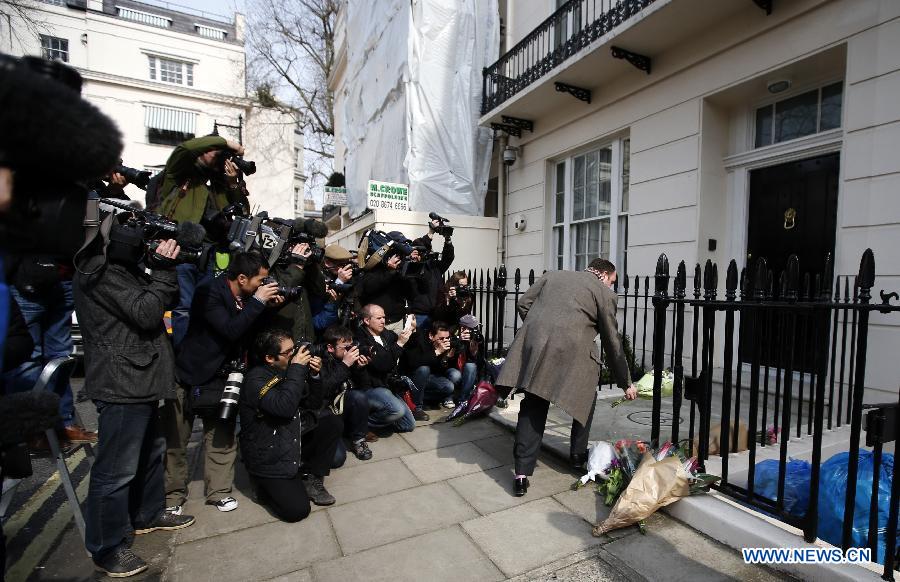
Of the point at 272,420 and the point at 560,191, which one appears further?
the point at 560,191

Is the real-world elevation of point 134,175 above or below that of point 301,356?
above

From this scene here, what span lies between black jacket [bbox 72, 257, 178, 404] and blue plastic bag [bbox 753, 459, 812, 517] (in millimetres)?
3638

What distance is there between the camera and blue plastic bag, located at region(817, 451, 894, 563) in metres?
2.38

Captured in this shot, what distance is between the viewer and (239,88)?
2397cm

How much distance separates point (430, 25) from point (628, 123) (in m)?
5.12

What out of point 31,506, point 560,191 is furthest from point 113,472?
point 560,191

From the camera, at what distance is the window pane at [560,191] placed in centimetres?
874

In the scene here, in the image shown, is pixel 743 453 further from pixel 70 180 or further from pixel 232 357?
pixel 70 180

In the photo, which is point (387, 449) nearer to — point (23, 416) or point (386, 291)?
point (386, 291)

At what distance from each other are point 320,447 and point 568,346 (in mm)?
1946

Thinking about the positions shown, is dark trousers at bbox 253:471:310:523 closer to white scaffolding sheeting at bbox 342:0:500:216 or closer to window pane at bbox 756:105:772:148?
window pane at bbox 756:105:772:148

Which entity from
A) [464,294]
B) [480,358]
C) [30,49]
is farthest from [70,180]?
[30,49]

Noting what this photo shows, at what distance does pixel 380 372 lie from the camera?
4.39 m

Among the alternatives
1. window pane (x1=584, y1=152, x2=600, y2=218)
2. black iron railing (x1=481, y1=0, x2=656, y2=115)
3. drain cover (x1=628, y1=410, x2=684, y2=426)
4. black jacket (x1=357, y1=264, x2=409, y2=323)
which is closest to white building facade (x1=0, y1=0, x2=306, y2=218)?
black iron railing (x1=481, y1=0, x2=656, y2=115)
